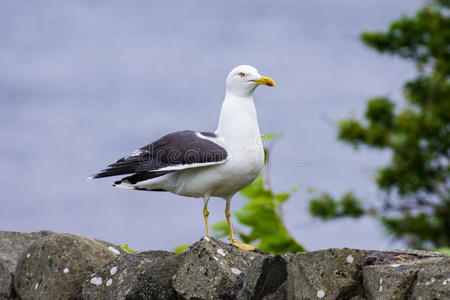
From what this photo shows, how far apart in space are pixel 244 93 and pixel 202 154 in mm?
797

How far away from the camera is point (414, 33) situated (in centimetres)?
1611

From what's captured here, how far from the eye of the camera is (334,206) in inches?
559

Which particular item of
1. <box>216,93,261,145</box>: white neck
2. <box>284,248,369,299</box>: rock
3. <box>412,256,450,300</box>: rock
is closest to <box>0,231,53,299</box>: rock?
<box>216,93,261,145</box>: white neck

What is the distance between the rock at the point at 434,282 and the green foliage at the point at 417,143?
10554 millimetres

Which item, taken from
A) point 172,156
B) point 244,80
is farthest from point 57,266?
point 244,80

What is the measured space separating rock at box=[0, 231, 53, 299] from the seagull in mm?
1367

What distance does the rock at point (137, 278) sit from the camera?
4.81 meters

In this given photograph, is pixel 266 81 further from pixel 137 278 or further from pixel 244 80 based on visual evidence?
pixel 137 278

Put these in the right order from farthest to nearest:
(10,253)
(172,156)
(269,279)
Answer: (10,253) < (172,156) < (269,279)

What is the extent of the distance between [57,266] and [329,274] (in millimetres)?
2693

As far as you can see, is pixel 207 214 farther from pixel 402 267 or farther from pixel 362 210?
pixel 362 210

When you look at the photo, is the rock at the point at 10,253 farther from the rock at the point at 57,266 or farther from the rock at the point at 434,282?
the rock at the point at 434,282

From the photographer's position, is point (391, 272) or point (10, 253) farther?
point (10, 253)

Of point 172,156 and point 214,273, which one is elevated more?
point 172,156
